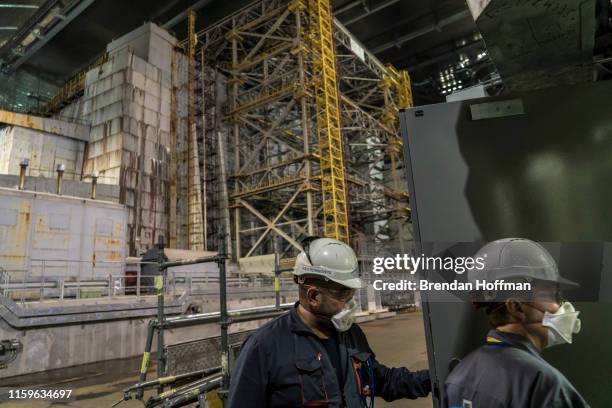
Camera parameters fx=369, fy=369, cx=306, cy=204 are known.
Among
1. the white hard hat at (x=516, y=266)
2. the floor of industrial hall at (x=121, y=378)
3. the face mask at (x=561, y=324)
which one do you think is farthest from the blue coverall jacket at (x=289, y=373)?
the floor of industrial hall at (x=121, y=378)

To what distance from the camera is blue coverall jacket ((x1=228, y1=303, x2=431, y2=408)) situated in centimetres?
166

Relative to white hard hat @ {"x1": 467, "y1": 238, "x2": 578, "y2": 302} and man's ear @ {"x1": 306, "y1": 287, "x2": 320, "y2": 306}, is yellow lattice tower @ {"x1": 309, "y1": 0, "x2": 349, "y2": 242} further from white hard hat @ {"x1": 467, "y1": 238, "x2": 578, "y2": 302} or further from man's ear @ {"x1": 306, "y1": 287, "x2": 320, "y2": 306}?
white hard hat @ {"x1": 467, "y1": 238, "x2": 578, "y2": 302}

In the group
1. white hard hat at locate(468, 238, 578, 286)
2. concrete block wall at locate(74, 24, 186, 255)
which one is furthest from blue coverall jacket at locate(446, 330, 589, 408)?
concrete block wall at locate(74, 24, 186, 255)

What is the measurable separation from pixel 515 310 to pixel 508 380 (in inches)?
10.4

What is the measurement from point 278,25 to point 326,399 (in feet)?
79.2

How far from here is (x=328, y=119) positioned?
69.8 feet

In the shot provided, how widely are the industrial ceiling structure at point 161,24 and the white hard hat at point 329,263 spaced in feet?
84.7

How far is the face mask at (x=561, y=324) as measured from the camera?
4.50 ft

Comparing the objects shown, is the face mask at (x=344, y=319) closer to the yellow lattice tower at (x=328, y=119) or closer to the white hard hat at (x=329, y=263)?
the white hard hat at (x=329, y=263)

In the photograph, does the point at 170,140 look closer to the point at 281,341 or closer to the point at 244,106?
the point at 244,106

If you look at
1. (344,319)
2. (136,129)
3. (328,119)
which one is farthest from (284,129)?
(344,319)

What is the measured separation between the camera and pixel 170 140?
71.3 feet

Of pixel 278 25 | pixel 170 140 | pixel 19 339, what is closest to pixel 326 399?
pixel 19 339

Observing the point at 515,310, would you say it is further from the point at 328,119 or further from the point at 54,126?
the point at 54,126
